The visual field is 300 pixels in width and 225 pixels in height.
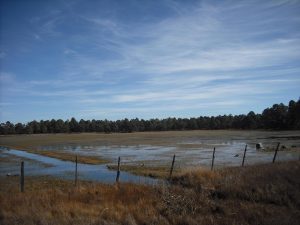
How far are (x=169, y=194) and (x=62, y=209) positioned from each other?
12.8ft

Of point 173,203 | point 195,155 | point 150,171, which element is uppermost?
point 173,203

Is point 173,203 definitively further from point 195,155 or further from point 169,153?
point 169,153

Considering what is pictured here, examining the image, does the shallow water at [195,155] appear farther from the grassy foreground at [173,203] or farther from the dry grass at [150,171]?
the grassy foreground at [173,203]

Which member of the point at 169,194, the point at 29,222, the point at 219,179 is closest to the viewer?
the point at 29,222

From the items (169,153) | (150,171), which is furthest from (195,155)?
(150,171)

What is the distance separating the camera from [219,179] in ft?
55.5

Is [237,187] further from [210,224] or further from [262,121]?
[262,121]

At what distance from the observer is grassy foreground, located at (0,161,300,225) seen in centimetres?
1112

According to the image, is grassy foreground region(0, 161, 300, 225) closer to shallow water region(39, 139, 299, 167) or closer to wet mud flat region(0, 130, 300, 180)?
wet mud flat region(0, 130, 300, 180)

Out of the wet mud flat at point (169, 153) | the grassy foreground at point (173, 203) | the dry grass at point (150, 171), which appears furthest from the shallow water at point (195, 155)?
the grassy foreground at point (173, 203)

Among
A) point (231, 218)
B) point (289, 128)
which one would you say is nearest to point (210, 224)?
point (231, 218)

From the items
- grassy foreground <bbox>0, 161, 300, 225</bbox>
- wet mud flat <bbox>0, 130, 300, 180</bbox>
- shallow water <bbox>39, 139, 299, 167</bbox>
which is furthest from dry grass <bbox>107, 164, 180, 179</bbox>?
grassy foreground <bbox>0, 161, 300, 225</bbox>

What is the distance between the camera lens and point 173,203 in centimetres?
1276

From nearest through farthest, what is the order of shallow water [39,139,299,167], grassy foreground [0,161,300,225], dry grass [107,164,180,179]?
grassy foreground [0,161,300,225] < dry grass [107,164,180,179] < shallow water [39,139,299,167]
